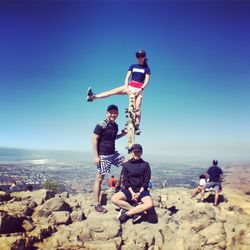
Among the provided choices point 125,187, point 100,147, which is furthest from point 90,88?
point 125,187

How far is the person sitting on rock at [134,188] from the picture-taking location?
727 cm

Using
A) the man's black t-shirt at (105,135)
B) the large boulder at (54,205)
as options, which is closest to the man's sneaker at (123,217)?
the man's black t-shirt at (105,135)

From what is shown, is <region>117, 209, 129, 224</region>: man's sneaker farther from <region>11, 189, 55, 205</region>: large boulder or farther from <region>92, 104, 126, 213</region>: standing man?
<region>11, 189, 55, 205</region>: large boulder

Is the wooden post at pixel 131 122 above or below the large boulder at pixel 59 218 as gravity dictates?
above

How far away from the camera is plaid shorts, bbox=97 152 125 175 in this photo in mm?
7719

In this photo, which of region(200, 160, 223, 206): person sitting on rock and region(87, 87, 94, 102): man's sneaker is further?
region(200, 160, 223, 206): person sitting on rock

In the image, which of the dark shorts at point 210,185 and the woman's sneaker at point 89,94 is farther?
the dark shorts at point 210,185

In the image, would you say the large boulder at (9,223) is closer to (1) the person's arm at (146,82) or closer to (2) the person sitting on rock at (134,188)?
(2) the person sitting on rock at (134,188)

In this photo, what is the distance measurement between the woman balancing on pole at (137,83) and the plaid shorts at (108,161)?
3.70ft

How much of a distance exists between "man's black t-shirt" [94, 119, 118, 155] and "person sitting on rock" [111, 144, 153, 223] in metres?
0.78

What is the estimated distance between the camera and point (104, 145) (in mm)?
7824

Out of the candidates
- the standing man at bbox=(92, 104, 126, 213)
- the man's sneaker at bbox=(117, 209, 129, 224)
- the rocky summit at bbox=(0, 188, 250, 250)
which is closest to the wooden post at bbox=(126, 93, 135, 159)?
the standing man at bbox=(92, 104, 126, 213)

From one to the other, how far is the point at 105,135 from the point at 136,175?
1582 mm

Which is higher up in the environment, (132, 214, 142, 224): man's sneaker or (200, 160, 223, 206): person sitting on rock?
(200, 160, 223, 206): person sitting on rock
